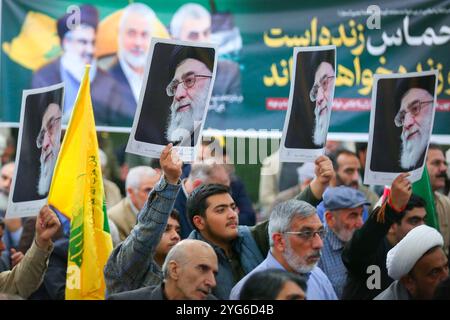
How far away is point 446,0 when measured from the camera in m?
8.95

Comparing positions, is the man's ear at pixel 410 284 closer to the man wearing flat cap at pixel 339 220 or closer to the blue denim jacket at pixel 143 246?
the man wearing flat cap at pixel 339 220

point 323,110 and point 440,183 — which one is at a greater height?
point 323,110

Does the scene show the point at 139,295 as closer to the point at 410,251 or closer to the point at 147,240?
the point at 147,240

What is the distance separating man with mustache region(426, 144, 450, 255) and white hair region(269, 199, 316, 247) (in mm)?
2500

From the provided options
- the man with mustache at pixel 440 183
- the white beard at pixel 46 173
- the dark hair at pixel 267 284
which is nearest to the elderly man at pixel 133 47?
the man with mustache at pixel 440 183

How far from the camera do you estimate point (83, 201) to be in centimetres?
652

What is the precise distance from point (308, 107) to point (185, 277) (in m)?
1.55

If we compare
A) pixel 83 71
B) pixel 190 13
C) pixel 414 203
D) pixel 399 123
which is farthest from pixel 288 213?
pixel 190 13

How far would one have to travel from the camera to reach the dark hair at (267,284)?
5.40 metres

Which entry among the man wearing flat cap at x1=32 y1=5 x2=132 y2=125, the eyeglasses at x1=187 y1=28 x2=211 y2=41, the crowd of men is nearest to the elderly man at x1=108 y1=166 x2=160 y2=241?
the crowd of men

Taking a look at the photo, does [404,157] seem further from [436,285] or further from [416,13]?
[416,13]

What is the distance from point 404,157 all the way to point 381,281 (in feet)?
2.18
